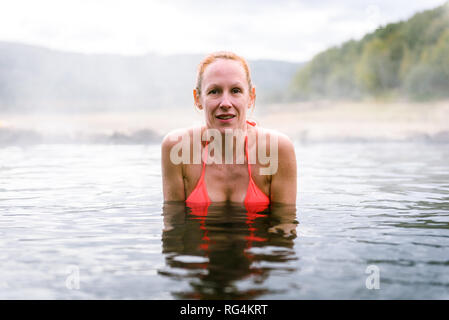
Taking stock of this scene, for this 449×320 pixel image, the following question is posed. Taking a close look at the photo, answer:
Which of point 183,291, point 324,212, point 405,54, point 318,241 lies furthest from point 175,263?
point 405,54

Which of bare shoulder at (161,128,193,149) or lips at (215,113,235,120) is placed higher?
lips at (215,113,235,120)

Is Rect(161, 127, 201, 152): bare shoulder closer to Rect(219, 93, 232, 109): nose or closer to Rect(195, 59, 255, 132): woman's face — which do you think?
Rect(195, 59, 255, 132): woman's face

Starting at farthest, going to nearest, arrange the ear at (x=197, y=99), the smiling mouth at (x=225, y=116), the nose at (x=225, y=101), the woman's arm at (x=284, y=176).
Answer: the woman's arm at (x=284, y=176), the ear at (x=197, y=99), the smiling mouth at (x=225, y=116), the nose at (x=225, y=101)

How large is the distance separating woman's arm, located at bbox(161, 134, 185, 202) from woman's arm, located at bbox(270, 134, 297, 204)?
0.89 m

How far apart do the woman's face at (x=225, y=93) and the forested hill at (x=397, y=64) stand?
86.6ft

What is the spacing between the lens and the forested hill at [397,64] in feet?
98.5

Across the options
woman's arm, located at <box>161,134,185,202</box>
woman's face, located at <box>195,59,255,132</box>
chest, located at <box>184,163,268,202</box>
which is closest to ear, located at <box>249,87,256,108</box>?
woman's face, located at <box>195,59,255,132</box>

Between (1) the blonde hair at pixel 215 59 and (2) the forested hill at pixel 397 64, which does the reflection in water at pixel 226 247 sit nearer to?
(1) the blonde hair at pixel 215 59

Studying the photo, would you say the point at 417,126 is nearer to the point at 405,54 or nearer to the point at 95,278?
the point at 405,54

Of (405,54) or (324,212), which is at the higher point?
(405,54)

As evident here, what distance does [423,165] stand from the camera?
11.0 meters

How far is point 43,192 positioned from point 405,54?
30.9 m

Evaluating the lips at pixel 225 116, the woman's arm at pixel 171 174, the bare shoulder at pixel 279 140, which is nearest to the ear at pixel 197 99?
the lips at pixel 225 116

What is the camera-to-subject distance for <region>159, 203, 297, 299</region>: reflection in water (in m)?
2.76
